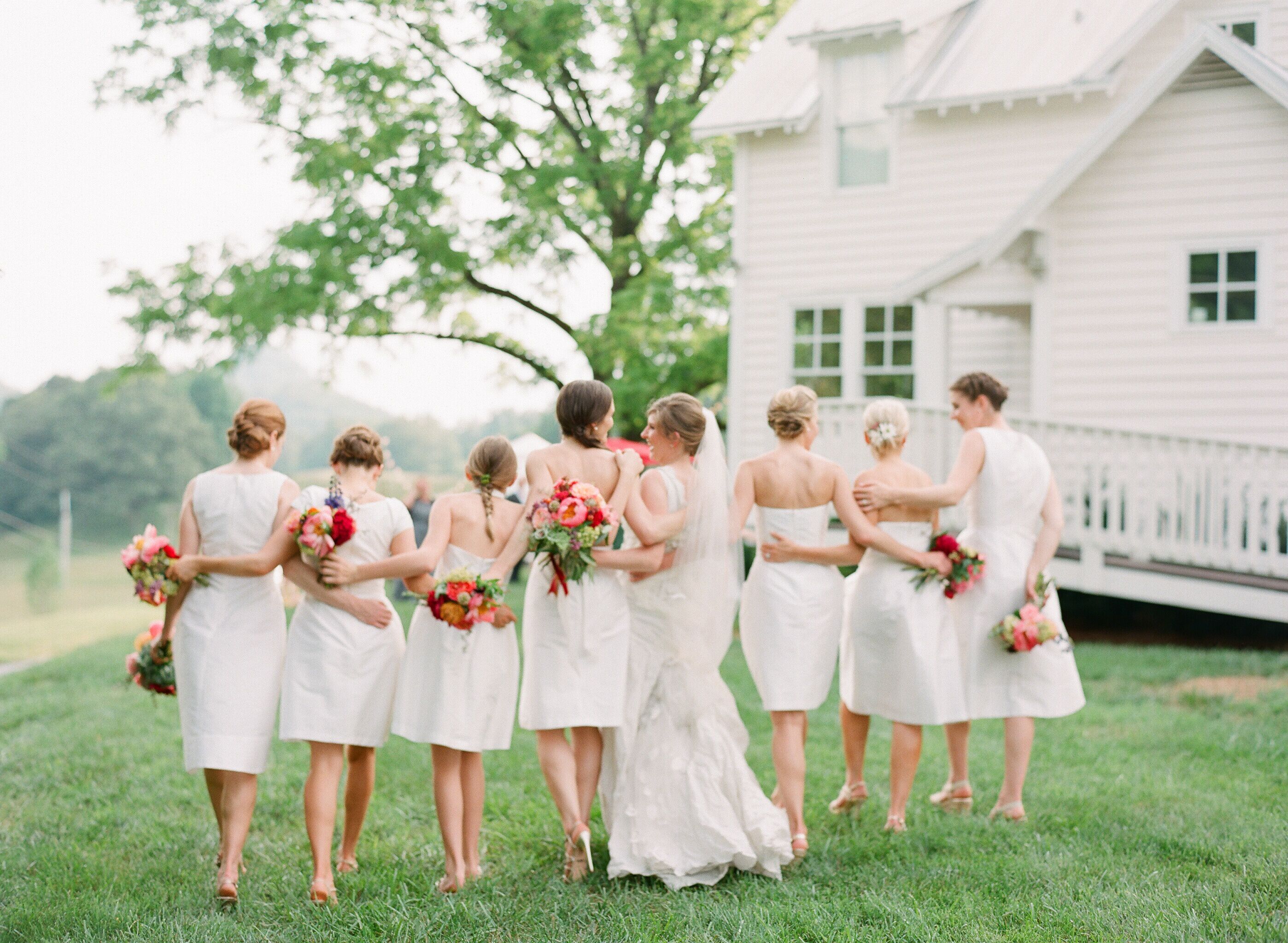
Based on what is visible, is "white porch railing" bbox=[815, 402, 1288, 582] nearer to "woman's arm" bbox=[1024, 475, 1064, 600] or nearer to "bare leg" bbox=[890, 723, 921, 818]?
"woman's arm" bbox=[1024, 475, 1064, 600]

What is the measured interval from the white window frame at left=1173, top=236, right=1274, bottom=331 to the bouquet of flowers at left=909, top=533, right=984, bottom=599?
28.0 ft

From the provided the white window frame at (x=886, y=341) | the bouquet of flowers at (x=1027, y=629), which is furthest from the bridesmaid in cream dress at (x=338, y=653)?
the white window frame at (x=886, y=341)

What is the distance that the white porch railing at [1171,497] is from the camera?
11.1 m

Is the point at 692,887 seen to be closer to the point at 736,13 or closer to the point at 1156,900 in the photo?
the point at 1156,900

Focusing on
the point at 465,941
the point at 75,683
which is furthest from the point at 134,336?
the point at 465,941

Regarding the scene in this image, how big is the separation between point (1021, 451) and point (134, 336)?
A: 18.5 metres

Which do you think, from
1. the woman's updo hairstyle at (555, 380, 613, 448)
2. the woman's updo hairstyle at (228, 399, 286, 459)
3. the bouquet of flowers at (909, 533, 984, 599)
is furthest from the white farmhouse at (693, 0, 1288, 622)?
the woman's updo hairstyle at (228, 399, 286, 459)

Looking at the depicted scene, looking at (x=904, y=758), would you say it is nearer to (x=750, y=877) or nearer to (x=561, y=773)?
(x=750, y=877)

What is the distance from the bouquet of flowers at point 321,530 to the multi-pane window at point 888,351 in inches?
467

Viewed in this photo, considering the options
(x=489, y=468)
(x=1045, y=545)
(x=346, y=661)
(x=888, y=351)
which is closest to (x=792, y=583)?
(x=1045, y=545)

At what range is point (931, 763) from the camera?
25.3 ft

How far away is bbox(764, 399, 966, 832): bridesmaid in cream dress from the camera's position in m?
5.94

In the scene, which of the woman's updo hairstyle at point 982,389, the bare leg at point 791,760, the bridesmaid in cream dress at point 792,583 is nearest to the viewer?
the bare leg at point 791,760

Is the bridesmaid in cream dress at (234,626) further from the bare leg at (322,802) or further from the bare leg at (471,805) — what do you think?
the bare leg at (471,805)
